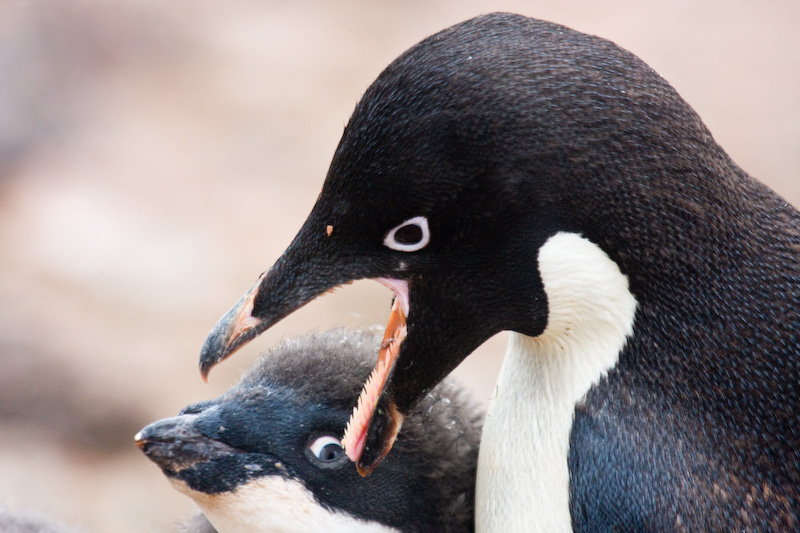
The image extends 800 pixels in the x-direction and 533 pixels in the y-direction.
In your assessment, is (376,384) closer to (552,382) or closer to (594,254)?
(552,382)

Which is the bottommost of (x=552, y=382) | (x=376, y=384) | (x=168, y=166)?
(x=552, y=382)

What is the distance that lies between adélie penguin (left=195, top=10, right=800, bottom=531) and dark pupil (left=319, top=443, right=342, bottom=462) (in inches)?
11.9

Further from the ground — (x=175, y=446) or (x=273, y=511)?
(x=175, y=446)

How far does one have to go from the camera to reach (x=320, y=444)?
131 centimetres

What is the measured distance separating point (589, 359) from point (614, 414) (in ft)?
0.23

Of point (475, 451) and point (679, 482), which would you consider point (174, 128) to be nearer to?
point (475, 451)

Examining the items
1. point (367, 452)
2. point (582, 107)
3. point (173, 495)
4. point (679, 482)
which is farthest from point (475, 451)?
point (173, 495)

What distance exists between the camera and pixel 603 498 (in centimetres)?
100

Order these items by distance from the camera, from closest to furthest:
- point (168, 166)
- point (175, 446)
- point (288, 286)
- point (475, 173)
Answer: point (475, 173) → point (288, 286) → point (175, 446) → point (168, 166)

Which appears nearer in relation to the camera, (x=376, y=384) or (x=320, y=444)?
(x=376, y=384)

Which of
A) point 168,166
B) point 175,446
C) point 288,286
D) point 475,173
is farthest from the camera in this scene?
point 168,166

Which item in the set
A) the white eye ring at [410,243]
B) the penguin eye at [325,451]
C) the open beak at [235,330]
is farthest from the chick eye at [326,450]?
the white eye ring at [410,243]

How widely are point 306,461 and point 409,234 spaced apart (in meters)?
0.46

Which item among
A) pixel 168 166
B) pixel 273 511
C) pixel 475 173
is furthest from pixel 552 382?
pixel 168 166
